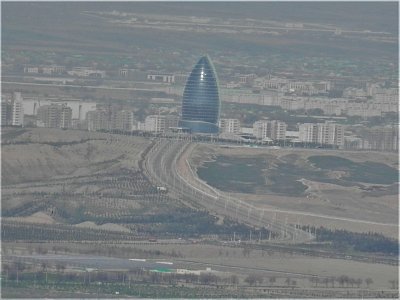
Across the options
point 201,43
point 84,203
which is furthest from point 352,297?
point 201,43

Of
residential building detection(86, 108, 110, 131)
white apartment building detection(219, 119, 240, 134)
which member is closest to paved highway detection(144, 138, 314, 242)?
residential building detection(86, 108, 110, 131)

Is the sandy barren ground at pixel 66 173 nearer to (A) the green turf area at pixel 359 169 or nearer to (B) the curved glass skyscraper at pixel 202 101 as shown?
(A) the green turf area at pixel 359 169

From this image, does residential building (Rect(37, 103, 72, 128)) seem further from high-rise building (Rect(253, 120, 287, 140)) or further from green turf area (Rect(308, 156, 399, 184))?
green turf area (Rect(308, 156, 399, 184))

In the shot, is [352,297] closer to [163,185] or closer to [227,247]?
[227,247]

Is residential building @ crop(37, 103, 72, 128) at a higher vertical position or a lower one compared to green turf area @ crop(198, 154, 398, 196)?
higher

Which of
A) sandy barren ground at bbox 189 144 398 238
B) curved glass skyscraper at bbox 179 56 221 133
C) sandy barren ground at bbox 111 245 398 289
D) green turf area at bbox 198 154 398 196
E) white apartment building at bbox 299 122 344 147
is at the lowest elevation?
sandy barren ground at bbox 111 245 398 289

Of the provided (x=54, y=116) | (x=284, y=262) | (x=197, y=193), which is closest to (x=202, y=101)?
(x=54, y=116)
